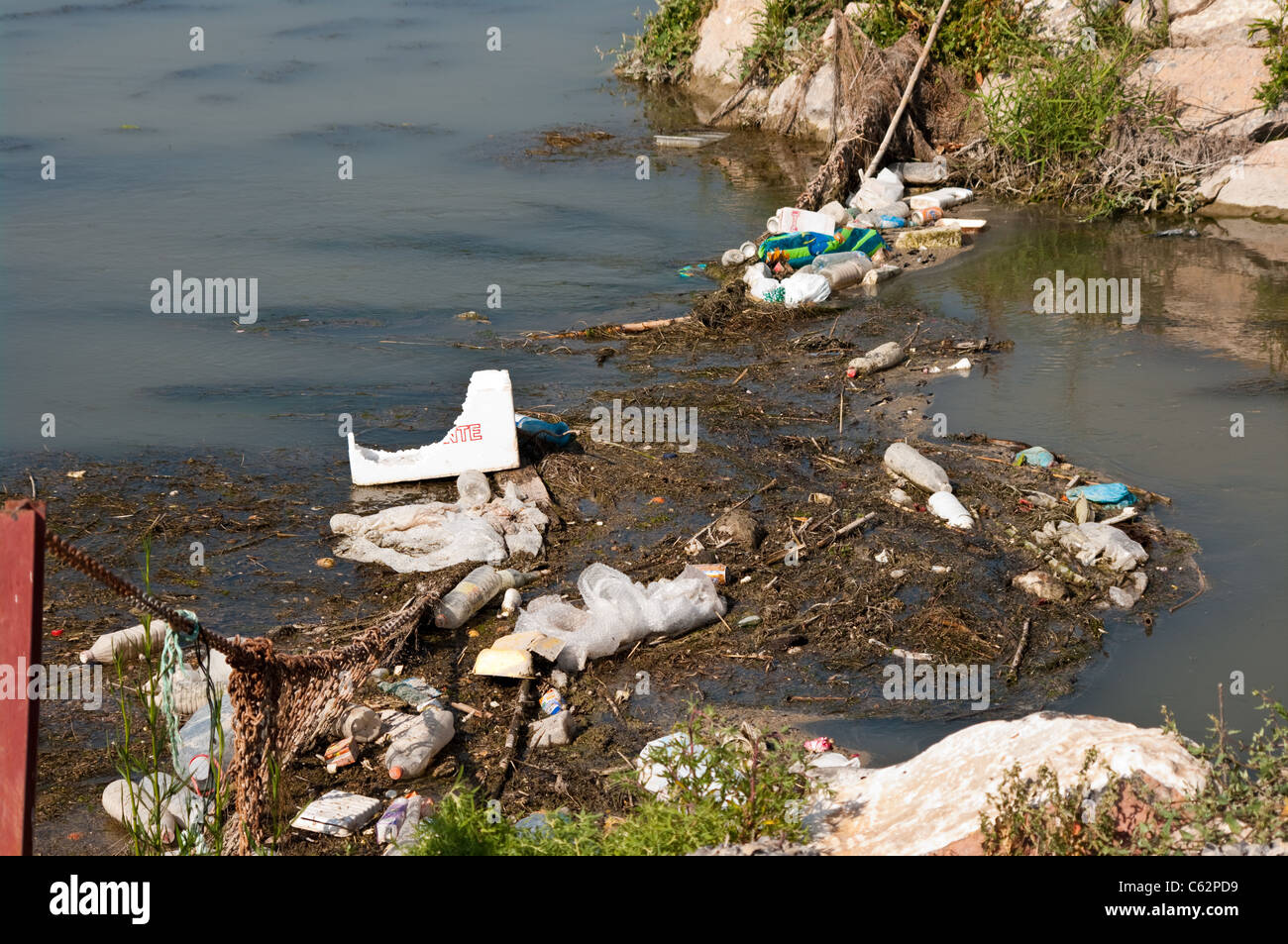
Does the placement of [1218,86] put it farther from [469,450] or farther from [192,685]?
[192,685]

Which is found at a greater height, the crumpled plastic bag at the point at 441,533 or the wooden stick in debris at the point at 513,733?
the crumpled plastic bag at the point at 441,533

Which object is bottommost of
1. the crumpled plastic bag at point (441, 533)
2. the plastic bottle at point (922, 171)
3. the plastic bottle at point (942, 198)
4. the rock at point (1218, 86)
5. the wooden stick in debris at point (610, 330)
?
the crumpled plastic bag at point (441, 533)

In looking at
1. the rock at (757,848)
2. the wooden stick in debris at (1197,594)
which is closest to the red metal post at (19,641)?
the rock at (757,848)

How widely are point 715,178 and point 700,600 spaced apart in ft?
31.5

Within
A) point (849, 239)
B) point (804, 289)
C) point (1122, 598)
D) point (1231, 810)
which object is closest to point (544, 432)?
point (1122, 598)

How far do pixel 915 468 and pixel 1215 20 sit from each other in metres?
9.28

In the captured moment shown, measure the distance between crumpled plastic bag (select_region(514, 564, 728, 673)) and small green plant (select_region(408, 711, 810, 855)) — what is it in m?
1.82

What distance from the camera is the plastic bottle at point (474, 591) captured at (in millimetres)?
5686

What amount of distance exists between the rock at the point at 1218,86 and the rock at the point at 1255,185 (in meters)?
0.27

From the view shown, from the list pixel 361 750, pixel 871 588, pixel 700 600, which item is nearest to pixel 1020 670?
pixel 871 588

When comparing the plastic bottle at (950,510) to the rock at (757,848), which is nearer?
the rock at (757,848)

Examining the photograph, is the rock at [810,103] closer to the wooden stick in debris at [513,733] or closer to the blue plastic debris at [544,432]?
the blue plastic debris at [544,432]

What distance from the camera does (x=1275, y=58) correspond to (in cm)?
A: 1202

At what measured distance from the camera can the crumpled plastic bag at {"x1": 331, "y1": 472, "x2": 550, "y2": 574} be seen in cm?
626
